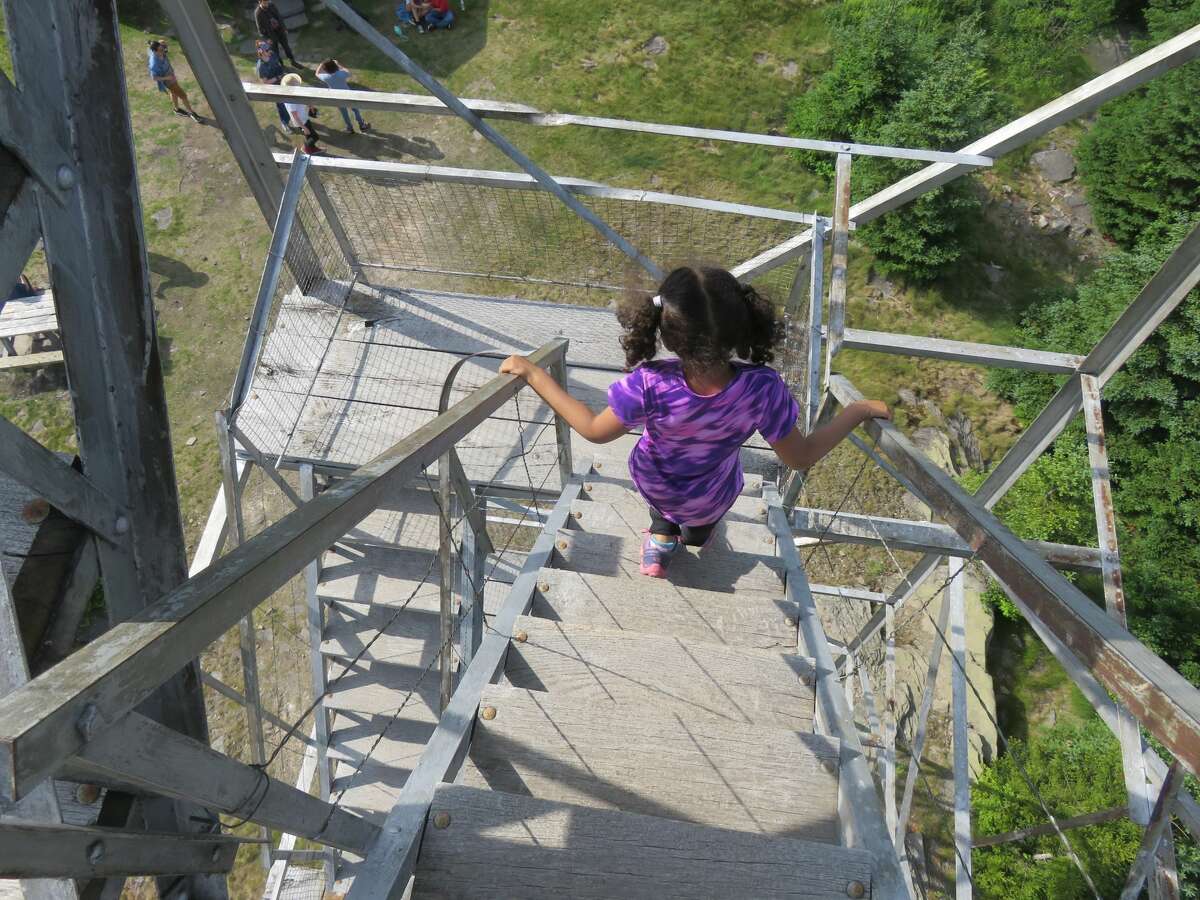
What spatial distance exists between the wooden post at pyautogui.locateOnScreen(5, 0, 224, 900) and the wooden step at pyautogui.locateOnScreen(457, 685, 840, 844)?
88cm

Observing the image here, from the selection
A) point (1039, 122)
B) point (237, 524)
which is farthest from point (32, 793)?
A: point (1039, 122)

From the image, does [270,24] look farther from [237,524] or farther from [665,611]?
[665,611]

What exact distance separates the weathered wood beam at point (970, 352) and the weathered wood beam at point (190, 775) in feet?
10.2

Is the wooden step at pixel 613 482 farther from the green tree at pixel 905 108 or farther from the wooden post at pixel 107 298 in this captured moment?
the green tree at pixel 905 108

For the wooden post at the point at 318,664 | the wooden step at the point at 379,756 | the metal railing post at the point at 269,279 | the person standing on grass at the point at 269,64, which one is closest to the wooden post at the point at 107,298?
the metal railing post at the point at 269,279

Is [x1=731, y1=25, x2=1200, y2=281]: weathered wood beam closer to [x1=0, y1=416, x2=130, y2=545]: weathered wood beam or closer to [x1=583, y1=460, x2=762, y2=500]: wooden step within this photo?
[x1=583, y1=460, x2=762, y2=500]: wooden step

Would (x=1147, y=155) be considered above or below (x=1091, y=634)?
above

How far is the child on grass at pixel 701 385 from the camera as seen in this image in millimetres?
2059

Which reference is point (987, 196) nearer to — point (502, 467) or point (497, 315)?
point (497, 315)

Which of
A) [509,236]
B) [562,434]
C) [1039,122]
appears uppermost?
[509,236]

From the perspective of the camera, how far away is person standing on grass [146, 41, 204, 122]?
834cm

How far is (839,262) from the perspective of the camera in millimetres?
3699

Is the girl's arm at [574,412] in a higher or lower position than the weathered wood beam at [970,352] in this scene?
lower

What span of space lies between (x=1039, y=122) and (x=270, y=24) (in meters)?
8.41
